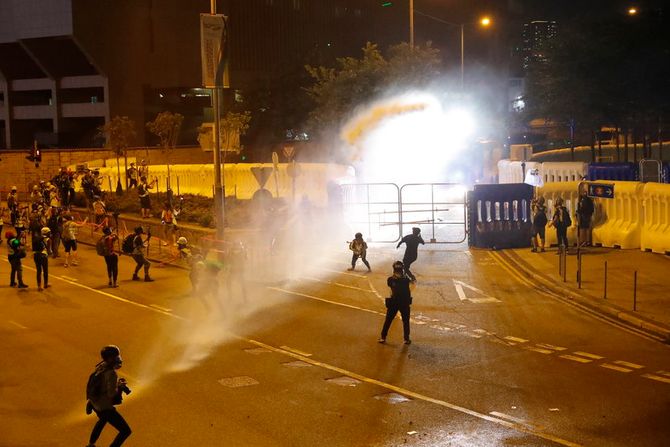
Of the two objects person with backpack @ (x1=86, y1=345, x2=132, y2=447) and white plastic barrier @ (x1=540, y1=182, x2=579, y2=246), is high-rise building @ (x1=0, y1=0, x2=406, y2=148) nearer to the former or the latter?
white plastic barrier @ (x1=540, y1=182, x2=579, y2=246)

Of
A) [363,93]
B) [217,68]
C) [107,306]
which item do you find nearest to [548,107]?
[363,93]

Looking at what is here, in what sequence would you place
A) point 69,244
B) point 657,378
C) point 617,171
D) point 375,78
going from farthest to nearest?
point 375,78 < point 617,171 < point 69,244 < point 657,378

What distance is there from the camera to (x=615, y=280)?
20000mm

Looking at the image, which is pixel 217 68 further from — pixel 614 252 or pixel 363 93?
pixel 363 93

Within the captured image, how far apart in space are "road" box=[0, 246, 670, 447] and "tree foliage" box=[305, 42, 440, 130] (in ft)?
78.1

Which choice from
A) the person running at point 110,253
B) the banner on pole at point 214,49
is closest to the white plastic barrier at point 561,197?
the banner on pole at point 214,49

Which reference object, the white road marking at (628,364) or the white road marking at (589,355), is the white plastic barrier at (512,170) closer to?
the white road marking at (589,355)

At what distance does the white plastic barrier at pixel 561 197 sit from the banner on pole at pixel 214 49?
10.9 meters

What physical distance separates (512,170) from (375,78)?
9169 mm

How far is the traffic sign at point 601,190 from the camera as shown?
22453 mm

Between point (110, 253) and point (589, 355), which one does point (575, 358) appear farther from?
point (110, 253)

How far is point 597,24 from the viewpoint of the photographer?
46750 mm

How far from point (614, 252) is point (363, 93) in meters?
22.9

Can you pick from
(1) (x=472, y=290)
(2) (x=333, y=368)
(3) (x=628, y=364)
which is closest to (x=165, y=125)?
(1) (x=472, y=290)
